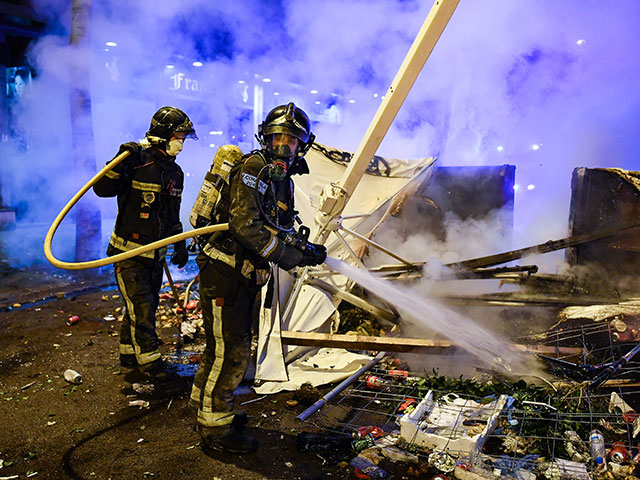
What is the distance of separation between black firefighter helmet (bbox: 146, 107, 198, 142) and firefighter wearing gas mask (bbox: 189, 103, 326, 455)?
1549 millimetres

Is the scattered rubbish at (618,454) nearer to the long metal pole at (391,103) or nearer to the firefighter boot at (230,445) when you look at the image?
the firefighter boot at (230,445)

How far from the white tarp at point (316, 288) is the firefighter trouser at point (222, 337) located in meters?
1.08

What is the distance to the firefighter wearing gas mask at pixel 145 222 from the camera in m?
4.53

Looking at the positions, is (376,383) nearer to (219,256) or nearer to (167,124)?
(219,256)

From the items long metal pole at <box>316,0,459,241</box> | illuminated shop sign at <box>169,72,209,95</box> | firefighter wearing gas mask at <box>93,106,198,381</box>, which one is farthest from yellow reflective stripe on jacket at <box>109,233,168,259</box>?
illuminated shop sign at <box>169,72,209,95</box>

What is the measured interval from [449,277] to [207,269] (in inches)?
135

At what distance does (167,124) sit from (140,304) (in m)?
1.75

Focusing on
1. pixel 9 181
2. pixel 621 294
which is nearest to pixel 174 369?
pixel 621 294

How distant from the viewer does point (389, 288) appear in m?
5.02

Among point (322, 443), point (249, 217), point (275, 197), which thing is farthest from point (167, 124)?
point (322, 443)

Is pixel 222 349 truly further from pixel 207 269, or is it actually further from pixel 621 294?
pixel 621 294

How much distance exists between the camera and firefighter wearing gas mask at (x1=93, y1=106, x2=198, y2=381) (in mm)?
4531

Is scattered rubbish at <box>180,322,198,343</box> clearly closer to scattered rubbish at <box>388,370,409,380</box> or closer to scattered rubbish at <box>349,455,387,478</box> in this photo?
scattered rubbish at <box>388,370,409,380</box>

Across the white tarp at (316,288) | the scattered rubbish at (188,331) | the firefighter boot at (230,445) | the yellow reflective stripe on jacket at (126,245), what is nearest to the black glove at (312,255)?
the firefighter boot at (230,445)
